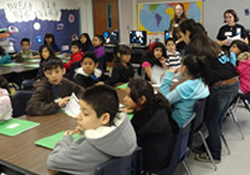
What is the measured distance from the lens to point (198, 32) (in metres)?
2.81

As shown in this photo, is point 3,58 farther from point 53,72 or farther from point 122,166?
point 122,166

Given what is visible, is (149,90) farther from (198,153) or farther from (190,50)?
(198,153)

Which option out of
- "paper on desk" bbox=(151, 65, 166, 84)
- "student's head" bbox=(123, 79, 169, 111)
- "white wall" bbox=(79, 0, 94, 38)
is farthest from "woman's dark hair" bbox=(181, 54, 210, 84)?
"white wall" bbox=(79, 0, 94, 38)

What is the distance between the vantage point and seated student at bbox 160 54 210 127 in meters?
2.44

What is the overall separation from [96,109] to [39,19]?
22.2 feet

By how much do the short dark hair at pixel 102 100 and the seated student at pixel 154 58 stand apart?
2.30 metres

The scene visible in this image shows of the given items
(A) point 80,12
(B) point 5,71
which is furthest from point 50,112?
(A) point 80,12

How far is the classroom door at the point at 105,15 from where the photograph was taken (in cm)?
857

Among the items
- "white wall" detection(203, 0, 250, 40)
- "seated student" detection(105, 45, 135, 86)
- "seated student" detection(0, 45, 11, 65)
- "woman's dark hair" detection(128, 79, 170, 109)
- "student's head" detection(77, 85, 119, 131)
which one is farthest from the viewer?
"white wall" detection(203, 0, 250, 40)

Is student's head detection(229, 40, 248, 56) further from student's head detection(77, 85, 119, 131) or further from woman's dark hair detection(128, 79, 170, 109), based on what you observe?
student's head detection(77, 85, 119, 131)

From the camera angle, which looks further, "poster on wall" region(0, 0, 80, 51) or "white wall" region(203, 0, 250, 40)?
"poster on wall" region(0, 0, 80, 51)

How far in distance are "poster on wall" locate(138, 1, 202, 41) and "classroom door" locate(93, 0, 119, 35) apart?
0.92 metres

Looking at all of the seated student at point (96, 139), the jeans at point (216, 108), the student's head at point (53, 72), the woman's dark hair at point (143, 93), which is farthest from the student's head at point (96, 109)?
the jeans at point (216, 108)

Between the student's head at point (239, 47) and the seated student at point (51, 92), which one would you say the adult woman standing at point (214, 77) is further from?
the student's head at point (239, 47)
